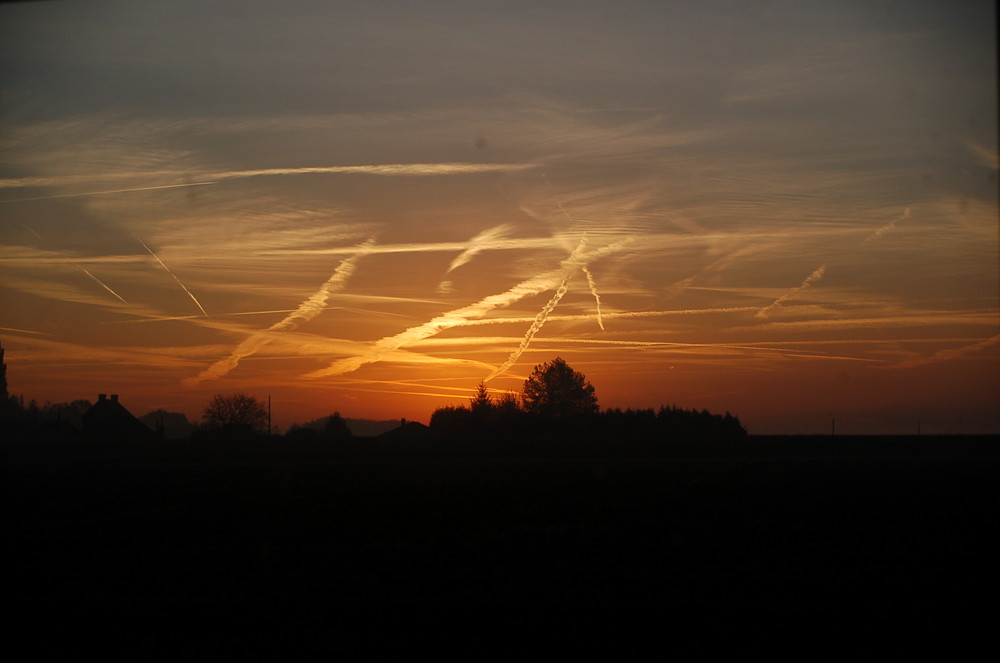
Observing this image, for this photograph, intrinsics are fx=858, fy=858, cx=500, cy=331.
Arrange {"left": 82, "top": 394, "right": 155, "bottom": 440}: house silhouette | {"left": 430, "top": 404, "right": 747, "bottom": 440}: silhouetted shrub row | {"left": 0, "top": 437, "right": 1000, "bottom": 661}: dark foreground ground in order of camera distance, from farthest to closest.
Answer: {"left": 82, "top": 394, "right": 155, "bottom": 440}: house silhouette, {"left": 430, "top": 404, "right": 747, "bottom": 440}: silhouetted shrub row, {"left": 0, "top": 437, "right": 1000, "bottom": 661}: dark foreground ground

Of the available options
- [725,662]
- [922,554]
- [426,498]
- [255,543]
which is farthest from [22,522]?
[922,554]

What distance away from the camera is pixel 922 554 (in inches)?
645

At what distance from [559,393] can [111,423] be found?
51974 millimetres

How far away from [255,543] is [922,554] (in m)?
13.8

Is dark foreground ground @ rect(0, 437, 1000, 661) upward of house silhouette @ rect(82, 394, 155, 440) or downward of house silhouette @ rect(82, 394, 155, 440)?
downward

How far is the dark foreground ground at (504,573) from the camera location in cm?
1091

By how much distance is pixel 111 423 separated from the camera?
96.6 meters

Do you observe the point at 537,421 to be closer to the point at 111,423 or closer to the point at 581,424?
the point at 581,424

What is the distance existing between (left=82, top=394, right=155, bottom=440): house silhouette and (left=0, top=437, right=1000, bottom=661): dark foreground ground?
7027 cm

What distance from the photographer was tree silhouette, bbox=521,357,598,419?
105m

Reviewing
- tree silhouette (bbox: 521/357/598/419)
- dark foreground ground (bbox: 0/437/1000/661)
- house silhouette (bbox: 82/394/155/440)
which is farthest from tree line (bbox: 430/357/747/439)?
dark foreground ground (bbox: 0/437/1000/661)

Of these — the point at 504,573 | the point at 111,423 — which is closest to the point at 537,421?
the point at 111,423

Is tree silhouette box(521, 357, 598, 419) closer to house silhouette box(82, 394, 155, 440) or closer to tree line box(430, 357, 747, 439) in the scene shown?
tree line box(430, 357, 747, 439)

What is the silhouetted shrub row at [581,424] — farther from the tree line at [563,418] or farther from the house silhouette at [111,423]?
the house silhouette at [111,423]
